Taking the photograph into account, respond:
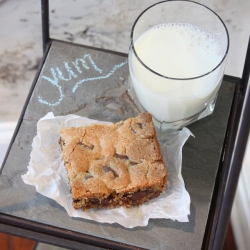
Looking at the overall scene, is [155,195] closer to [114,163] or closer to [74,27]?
[114,163]

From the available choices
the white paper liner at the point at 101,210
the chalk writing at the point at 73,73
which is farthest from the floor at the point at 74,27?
the white paper liner at the point at 101,210

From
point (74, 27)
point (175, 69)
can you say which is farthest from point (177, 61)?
point (74, 27)

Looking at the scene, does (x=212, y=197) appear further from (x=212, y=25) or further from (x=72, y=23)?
(x=72, y=23)

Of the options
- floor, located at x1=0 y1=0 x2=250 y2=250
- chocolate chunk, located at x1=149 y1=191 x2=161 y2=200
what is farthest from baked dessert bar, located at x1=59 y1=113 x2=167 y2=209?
floor, located at x1=0 y1=0 x2=250 y2=250

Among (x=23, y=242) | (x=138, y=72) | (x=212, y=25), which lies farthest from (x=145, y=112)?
(x=23, y=242)

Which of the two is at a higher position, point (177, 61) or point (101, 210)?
point (177, 61)

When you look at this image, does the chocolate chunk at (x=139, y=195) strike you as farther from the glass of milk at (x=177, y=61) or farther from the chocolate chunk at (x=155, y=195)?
the glass of milk at (x=177, y=61)
